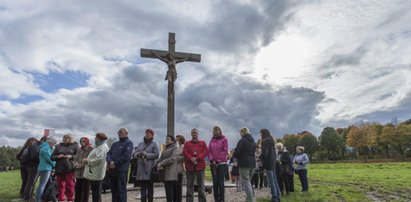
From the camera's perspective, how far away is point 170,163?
9352mm

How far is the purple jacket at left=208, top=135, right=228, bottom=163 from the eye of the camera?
10.3m

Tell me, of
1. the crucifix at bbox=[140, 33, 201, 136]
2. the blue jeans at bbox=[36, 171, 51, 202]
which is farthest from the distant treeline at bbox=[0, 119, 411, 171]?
the blue jeans at bbox=[36, 171, 51, 202]

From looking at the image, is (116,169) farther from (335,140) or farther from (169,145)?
(335,140)

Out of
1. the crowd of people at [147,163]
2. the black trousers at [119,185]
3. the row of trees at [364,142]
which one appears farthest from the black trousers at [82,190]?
the row of trees at [364,142]

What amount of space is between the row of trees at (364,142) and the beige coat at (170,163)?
251 feet

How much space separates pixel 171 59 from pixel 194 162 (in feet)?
23.4

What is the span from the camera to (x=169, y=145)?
970cm

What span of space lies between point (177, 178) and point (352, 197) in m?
6.40

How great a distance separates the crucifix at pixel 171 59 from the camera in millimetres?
15273

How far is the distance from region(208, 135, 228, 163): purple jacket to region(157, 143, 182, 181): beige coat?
1.13m

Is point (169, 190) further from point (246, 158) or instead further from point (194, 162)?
point (246, 158)

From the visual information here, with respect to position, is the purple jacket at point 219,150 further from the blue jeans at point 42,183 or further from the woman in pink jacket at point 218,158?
the blue jeans at point 42,183

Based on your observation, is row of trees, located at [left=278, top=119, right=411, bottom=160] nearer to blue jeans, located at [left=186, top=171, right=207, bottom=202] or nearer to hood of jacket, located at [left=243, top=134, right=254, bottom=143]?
hood of jacket, located at [left=243, top=134, right=254, bottom=143]

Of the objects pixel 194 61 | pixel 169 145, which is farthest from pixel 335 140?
pixel 169 145
